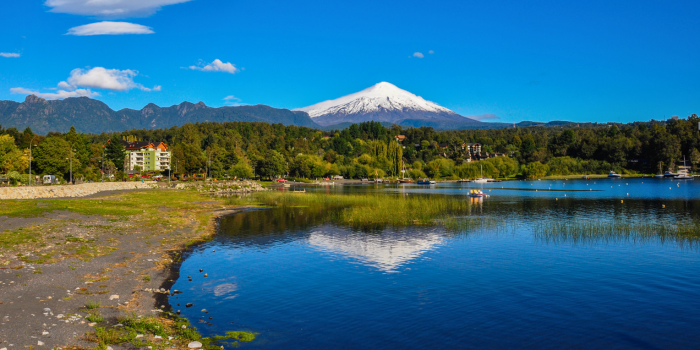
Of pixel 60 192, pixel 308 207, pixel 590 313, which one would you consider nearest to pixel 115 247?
pixel 590 313

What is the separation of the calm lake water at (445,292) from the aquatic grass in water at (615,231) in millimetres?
1534

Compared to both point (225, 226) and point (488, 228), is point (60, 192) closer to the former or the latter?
point (225, 226)

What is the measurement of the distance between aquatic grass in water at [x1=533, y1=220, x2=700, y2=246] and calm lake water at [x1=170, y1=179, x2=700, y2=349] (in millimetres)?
1534

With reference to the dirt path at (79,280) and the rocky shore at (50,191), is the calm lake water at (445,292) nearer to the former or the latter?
the dirt path at (79,280)

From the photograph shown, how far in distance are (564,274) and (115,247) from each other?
2673 cm

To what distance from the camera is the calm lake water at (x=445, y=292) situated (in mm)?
15773

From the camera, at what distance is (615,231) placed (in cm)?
4109

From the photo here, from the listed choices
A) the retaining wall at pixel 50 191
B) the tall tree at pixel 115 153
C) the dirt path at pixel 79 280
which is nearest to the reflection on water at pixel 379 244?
the dirt path at pixel 79 280

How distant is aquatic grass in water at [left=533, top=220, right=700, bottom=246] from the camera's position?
3725cm

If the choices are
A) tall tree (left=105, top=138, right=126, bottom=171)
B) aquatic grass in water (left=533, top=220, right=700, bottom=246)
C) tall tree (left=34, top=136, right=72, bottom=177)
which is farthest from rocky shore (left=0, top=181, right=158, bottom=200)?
aquatic grass in water (left=533, top=220, right=700, bottom=246)

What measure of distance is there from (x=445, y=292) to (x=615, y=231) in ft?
92.0

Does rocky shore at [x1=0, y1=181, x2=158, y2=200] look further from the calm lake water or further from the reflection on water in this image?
the reflection on water

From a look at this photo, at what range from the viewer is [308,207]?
223 ft

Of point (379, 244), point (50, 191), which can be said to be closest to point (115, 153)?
point (50, 191)
